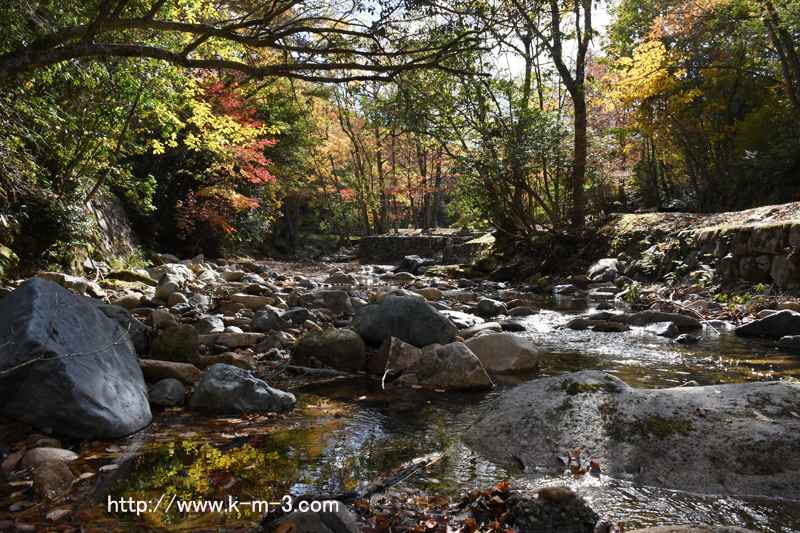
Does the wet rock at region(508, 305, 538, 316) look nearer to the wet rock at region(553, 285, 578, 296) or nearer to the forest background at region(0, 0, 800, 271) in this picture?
the wet rock at region(553, 285, 578, 296)

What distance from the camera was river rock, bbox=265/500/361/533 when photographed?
1.71 m

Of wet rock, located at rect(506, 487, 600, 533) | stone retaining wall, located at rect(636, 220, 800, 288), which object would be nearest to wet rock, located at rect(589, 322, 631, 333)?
stone retaining wall, located at rect(636, 220, 800, 288)

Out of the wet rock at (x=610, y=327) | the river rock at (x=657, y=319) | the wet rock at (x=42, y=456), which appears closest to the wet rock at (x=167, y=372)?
the wet rock at (x=42, y=456)

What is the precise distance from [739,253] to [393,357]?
249 inches

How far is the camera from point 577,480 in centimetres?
227

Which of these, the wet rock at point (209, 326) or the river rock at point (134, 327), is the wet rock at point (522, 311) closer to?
the wet rock at point (209, 326)

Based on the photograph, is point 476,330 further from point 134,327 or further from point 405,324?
point 134,327

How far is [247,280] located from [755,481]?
10.6 metres

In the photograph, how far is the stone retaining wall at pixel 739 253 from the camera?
6473 millimetres

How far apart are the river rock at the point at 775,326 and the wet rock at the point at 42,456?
673 centimetres

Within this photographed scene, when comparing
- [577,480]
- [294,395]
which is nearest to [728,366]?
[577,480]

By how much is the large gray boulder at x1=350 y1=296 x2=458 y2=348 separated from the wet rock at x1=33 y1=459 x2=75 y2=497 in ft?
10.4

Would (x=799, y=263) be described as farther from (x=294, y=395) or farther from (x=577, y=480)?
(x=294, y=395)

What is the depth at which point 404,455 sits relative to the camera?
8.75 feet
